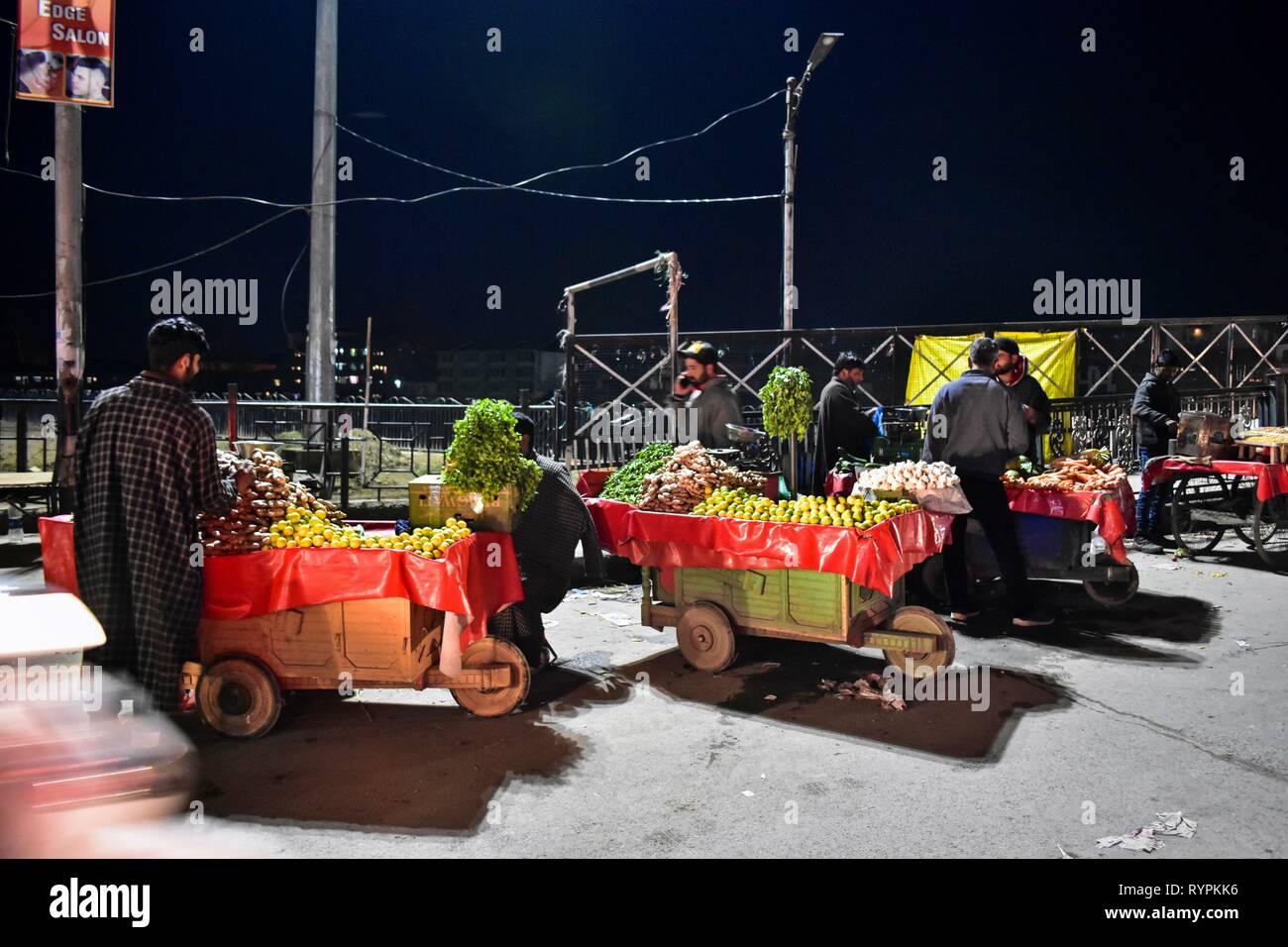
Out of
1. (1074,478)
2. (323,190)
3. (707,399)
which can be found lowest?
(1074,478)

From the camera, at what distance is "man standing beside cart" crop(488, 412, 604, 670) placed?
6.43 metres

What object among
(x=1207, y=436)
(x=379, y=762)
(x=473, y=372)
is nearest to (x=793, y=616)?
(x=379, y=762)

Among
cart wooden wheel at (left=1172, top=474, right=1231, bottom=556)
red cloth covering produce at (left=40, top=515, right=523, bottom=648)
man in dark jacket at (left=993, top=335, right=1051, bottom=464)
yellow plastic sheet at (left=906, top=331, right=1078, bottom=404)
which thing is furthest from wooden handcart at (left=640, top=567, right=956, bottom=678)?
yellow plastic sheet at (left=906, top=331, right=1078, bottom=404)

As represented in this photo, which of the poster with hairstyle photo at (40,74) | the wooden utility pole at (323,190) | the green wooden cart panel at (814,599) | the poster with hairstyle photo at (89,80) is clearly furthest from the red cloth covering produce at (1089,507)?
the wooden utility pole at (323,190)

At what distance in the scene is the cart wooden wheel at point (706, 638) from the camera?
21.1ft

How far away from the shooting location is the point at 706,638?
6.50 metres

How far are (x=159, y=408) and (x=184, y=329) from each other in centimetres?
45

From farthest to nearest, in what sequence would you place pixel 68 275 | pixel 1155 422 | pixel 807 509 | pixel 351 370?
pixel 351 370 → pixel 1155 422 → pixel 68 275 → pixel 807 509

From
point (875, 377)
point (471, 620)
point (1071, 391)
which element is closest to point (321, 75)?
point (875, 377)

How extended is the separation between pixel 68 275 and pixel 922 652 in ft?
30.9

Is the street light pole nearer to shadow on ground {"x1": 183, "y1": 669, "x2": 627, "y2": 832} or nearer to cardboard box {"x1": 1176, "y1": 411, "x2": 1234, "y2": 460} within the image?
cardboard box {"x1": 1176, "y1": 411, "x2": 1234, "y2": 460}

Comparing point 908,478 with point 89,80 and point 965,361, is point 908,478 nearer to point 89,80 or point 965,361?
point 89,80
